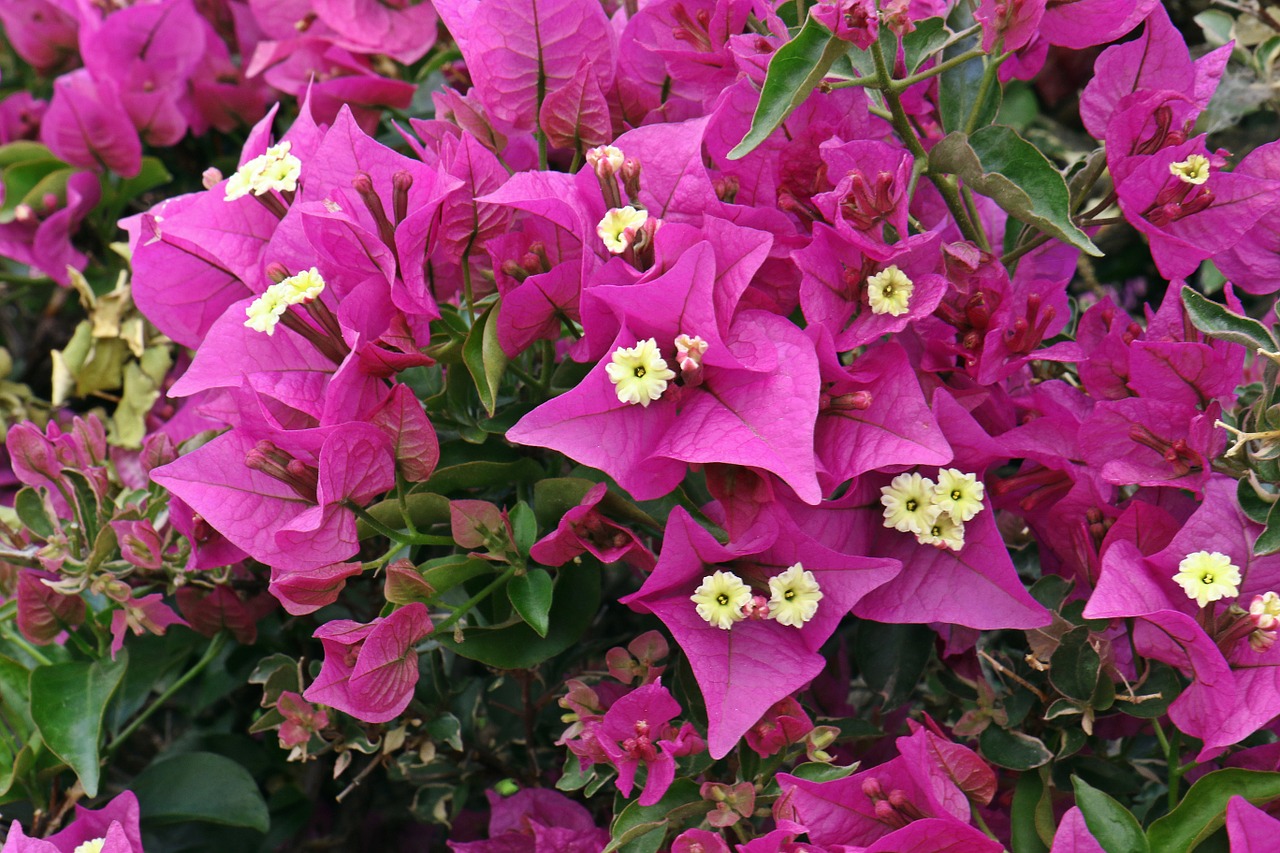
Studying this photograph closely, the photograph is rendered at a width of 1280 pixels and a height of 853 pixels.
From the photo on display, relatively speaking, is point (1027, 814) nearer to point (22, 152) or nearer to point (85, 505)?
point (85, 505)

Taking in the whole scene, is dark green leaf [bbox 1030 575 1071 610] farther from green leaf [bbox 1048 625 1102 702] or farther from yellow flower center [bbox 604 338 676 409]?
yellow flower center [bbox 604 338 676 409]

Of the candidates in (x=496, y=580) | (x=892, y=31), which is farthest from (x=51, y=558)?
(x=892, y=31)

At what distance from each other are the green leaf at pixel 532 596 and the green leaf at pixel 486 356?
105mm

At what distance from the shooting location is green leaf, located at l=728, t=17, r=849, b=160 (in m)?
0.59

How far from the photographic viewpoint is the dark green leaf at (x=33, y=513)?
2.68ft

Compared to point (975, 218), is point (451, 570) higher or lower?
lower

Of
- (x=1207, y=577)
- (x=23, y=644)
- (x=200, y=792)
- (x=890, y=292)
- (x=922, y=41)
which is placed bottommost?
(x=200, y=792)

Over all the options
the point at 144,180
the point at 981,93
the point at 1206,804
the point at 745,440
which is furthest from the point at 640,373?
the point at 144,180

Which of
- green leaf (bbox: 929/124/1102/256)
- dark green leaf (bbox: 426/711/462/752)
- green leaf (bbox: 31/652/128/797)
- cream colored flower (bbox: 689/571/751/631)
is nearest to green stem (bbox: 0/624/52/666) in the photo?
green leaf (bbox: 31/652/128/797)

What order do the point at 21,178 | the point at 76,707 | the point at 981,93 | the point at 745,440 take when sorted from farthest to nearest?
the point at 21,178 < the point at 76,707 < the point at 981,93 < the point at 745,440

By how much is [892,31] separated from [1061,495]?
299mm

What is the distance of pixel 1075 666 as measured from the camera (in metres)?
0.65

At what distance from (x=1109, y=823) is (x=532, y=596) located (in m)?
0.34

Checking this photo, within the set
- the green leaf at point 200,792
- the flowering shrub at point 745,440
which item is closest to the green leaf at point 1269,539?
the flowering shrub at point 745,440
